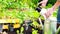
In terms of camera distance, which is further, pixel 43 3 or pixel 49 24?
pixel 43 3

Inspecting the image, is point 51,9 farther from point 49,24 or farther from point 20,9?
point 20,9

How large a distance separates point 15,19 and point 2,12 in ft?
0.51

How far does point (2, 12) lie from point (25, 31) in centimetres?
32

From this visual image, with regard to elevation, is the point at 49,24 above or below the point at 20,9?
below

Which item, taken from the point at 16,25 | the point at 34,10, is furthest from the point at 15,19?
the point at 34,10

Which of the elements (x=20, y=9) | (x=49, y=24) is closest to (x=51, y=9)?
(x=49, y=24)

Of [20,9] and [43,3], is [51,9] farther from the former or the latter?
[20,9]

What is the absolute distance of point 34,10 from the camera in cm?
277

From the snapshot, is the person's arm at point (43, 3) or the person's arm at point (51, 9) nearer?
the person's arm at point (51, 9)

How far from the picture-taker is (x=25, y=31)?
272 centimetres

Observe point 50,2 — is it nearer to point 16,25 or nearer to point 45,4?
point 45,4

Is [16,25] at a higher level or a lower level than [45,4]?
lower

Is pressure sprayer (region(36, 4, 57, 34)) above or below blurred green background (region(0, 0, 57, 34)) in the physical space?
below

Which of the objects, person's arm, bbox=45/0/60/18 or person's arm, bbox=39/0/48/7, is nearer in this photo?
person's arm, bbox=45/0/60/18
